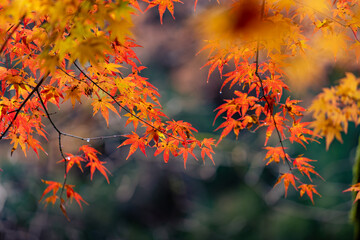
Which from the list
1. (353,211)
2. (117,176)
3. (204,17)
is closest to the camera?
(204,17)

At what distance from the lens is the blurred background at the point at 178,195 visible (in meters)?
4.69

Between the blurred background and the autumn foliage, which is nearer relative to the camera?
the autumn foliage

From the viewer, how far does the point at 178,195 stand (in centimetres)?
484

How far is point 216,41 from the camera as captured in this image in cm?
170

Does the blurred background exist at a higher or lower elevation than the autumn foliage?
lower

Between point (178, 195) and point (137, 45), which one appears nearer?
point (137, 45)

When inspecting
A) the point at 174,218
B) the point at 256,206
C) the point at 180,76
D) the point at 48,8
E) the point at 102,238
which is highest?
the point at 180,76

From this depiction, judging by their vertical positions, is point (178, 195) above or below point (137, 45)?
below

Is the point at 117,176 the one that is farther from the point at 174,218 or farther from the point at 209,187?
the point at 209,187

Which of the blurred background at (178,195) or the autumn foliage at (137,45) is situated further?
the blurred background at (178,195)

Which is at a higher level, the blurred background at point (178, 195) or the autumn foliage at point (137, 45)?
the autumn foliage at point (137, 45)

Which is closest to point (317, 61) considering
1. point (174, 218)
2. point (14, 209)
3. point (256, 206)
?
point (256, 206)

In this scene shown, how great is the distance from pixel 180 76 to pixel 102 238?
3.30 metres

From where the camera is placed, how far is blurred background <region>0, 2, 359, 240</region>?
185 inches
